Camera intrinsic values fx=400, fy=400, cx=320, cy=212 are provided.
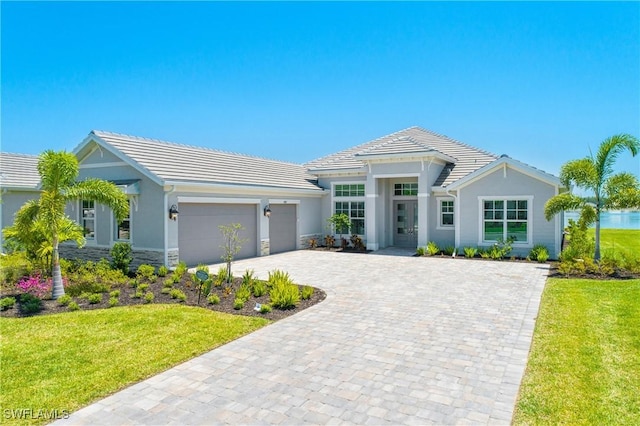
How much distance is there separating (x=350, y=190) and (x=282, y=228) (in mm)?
4451

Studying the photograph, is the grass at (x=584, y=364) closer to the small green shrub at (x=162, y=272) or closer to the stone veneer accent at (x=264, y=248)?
the small green shrub at (x=162, y=272)

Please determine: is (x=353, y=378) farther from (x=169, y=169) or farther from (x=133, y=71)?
(x=133, y=71)

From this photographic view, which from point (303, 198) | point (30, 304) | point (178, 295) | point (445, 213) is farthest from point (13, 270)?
point (445, 213)

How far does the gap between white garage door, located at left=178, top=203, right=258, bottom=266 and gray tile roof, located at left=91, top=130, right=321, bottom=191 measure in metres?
1.11

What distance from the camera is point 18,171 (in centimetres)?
2086

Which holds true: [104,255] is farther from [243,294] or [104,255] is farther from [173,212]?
[243,294]

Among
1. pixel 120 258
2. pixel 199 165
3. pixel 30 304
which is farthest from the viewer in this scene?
pixel 199 165

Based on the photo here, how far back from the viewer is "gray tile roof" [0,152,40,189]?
63.2ft

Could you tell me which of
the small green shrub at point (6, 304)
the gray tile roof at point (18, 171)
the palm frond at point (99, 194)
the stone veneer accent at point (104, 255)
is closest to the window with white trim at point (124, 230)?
the stone veneer accent at point (104, 255)

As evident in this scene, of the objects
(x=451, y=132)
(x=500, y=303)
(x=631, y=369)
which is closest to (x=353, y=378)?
(x=631, y=369)

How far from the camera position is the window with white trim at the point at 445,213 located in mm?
19188

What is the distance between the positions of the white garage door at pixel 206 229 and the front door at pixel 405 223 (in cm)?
822

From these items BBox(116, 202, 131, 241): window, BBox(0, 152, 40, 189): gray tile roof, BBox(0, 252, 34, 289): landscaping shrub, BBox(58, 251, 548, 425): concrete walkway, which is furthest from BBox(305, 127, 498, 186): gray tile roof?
BBox(0, 152, 40, 189): gray tile roof

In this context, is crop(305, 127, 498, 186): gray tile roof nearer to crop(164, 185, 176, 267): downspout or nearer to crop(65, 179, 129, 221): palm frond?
crop(164, 185, 176, 267): downspout
